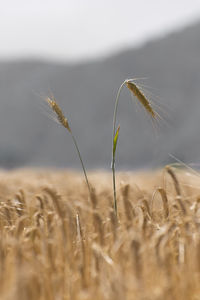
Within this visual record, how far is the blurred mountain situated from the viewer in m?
34.2

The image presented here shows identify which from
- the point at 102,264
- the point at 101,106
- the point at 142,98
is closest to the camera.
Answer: the point at 102,264

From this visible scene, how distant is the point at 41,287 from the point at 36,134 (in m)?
37.8

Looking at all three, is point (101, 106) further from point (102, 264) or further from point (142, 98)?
point (102, 264)

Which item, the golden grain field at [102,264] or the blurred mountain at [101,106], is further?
the blurred mountain at [101,106]

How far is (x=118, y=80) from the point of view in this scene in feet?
130

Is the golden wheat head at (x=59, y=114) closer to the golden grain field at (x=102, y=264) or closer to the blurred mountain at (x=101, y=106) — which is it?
the golden grain field at (x=102, y=264)

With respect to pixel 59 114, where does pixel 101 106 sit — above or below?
above

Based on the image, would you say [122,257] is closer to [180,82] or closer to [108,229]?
[108,229]

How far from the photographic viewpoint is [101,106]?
1490 inches

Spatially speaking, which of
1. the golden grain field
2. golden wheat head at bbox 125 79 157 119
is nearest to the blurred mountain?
golden wheat head at bbox 125 79 157 119

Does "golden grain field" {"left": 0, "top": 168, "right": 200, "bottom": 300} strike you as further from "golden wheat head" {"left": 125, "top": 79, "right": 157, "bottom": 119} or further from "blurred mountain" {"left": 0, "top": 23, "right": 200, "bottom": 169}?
"blurred mountain" {"left": 0, "top": 23, "right": 200, "bottom": 169}

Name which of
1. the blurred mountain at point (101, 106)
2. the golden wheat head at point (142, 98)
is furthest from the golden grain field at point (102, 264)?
the blurred mountain at point (101, 106)

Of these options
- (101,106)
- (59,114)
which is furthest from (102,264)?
(101,106)

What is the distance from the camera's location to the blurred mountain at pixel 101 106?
34.2m
